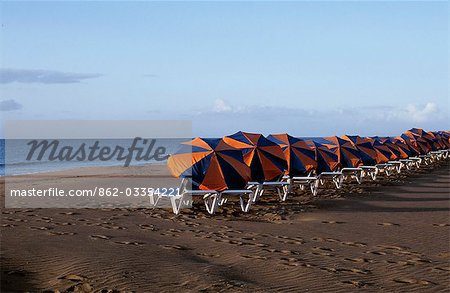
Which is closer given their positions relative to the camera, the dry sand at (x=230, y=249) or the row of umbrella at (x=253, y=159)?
the dry sand at (x=230, y=249)

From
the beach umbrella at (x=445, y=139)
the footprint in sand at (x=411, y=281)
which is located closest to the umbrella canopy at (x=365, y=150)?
the footprint in sand at (x=411, y=281)

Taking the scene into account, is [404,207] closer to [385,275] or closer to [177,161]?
[177,161]

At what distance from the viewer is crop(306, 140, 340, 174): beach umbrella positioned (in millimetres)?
Answer: 16797

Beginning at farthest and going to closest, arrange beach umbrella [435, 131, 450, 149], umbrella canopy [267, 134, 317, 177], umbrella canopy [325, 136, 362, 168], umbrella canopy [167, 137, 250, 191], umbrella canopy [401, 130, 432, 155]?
beach umbrella [435, 131, 450, 149] < umbrella canopy [401, 130, 432, 155] < umbrella canopy [325, 136, 362, 168] < umbrella canopy [267, 134, 317, 177] < umbrella canopy [167, 137, 250, 191]

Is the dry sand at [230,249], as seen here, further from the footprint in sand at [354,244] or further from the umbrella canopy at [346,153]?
the umbrella canopy at [346,153]

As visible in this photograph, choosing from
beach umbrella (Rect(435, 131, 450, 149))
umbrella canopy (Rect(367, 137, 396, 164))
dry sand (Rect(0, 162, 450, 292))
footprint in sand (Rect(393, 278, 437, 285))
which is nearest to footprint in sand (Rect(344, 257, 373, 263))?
dry sand (Rect(0, 162, 450, 292))

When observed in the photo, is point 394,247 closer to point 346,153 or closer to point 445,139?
point 346,153

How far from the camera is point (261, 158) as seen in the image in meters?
13.9

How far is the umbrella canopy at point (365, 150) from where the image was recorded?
2059 centimetres

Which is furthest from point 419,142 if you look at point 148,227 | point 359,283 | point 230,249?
point 359,283

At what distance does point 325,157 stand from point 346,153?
6.13 feet

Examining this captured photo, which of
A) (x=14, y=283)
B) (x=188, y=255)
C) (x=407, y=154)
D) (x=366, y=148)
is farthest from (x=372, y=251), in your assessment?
(x=407, y=154)

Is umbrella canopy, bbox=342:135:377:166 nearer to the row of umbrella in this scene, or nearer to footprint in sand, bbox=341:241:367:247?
the row of umbrella

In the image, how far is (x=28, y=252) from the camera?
7.20 metres
